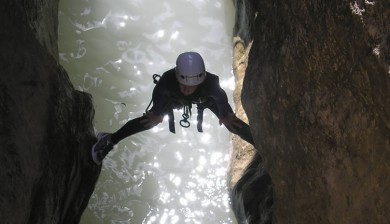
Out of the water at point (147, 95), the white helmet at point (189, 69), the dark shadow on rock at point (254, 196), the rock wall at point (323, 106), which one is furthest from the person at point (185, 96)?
the water at point (147, 95)

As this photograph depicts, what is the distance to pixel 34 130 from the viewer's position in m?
4.89

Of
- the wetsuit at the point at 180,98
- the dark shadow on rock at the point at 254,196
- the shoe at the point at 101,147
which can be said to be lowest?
the dark shadow on rock at the point at 254,196

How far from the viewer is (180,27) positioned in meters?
9.65

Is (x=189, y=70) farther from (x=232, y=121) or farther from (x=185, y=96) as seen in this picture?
(x=232, y=121)

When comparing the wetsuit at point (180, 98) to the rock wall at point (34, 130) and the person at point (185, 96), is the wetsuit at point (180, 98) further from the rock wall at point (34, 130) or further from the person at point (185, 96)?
the rock wall at point (34, 130)

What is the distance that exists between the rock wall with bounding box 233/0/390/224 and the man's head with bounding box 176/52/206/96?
26.2 inches

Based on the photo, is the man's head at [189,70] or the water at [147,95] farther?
the water at [147,95]

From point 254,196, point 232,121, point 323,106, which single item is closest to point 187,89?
point 232,121

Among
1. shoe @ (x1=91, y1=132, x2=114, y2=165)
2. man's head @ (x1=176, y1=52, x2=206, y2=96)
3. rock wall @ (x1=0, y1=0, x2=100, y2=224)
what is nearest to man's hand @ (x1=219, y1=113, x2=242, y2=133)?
man's head @ (x1=176, y1=52, x2=206, y2=96)

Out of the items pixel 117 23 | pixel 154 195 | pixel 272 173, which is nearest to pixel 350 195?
pixel 272 173

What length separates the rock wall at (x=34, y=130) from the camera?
14.6ft

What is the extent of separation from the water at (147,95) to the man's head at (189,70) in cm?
294

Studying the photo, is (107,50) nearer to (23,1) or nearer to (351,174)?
(23,1)

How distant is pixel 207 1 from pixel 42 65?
586 cm
